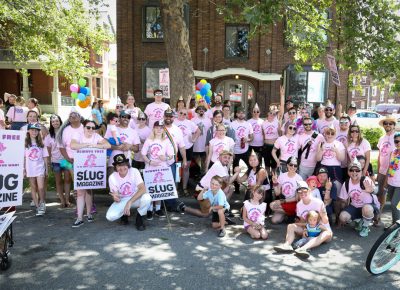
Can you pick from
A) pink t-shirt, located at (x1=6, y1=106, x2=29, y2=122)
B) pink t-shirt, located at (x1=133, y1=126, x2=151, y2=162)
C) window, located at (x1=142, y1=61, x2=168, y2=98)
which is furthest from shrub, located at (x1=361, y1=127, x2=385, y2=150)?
pink t-shirt, located at (x1=6, y1=106, x2=29, y2=122)

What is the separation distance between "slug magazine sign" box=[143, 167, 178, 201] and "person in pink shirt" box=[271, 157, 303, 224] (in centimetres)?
184

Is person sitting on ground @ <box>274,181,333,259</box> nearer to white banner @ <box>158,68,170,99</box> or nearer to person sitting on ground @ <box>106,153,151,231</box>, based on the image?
person sitting on ground @ <box>106,153,151,231</box>

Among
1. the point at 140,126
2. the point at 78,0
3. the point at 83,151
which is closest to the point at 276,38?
the point at 78,0

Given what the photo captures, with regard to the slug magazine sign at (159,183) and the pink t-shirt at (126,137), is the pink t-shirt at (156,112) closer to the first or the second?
the pink t-shirt at (126,137)

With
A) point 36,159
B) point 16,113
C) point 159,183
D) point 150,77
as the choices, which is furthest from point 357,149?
point 150,77

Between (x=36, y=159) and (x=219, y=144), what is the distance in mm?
3384

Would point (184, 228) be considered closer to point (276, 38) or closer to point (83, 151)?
point (83, 151)

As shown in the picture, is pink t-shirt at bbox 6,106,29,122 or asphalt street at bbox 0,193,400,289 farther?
pink t-shirt at bbox 6,106,29,122

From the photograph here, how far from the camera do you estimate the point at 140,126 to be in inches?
317

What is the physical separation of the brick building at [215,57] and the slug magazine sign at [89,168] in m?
14.2

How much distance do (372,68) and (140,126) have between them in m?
4.87

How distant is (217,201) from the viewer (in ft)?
21.8

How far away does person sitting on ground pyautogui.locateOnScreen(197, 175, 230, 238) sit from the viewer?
6520mm

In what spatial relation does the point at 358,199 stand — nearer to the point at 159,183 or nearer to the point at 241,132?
the point at 241,132
